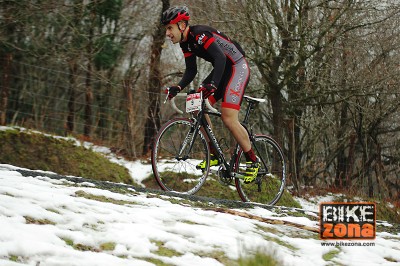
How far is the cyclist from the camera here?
225 inches

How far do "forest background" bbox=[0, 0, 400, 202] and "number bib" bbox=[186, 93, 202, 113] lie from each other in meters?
4.50

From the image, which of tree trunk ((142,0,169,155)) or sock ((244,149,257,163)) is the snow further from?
tree trunk ((142,0,169,155))

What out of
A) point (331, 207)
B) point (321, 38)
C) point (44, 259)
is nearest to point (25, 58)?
point (321, 38)

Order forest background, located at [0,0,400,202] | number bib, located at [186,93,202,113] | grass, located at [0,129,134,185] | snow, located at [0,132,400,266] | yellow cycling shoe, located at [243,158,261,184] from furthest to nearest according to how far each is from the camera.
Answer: forest background, located at [0,0,400,202]
grass, located at [0,129,134,185]
yellow cycling shoe, located at [243,158,261,184]
number bib, located at [186,93,202,113]
snow, located at [0,132,400,266]

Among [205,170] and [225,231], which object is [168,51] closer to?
[205,170]

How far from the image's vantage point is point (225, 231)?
389cm

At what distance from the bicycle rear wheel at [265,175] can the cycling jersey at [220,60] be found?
75cm

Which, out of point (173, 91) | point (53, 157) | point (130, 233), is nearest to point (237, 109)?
point (173, 91)

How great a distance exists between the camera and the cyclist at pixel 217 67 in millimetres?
5719

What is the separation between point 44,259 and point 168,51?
15.4 metres

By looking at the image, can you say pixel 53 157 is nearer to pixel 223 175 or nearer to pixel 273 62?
pixel 223 175

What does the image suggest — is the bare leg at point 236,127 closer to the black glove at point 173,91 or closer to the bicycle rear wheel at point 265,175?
the bicycle rear wheel at point 265,175

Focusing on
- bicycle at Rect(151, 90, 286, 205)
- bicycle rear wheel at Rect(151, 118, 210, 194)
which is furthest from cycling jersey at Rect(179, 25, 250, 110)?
bicycle rear wheel at Rect(151, 118, 210, 194)

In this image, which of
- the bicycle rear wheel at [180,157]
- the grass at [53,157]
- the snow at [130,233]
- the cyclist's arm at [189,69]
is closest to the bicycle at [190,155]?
the bicycle rear wheel at [180,157]
